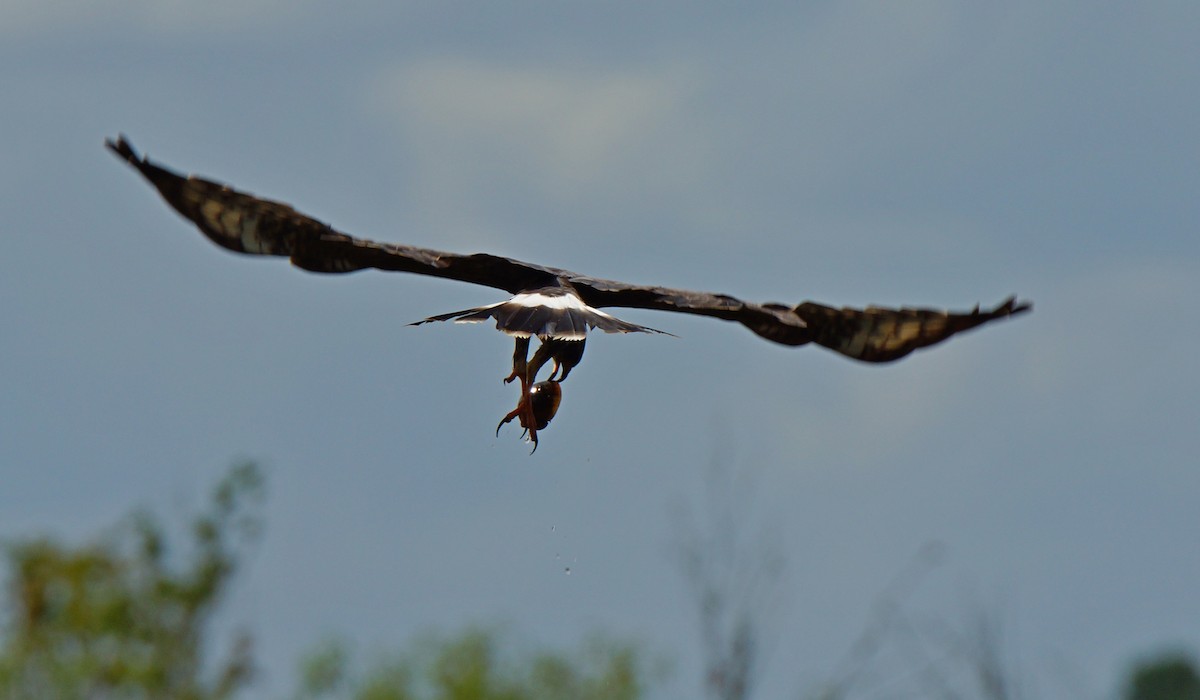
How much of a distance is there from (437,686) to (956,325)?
19201 millimetres

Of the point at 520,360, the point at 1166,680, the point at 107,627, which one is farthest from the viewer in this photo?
the point at 1166,680

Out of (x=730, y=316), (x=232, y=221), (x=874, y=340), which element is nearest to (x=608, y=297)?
(x=730, y=316)

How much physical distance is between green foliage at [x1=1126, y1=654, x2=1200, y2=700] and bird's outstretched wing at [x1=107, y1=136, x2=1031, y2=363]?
2406 inches

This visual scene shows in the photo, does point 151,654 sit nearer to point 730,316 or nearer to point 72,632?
point 72,632

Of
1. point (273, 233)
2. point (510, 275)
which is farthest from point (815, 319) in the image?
point (273, 233)

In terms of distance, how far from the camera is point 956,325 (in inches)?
394

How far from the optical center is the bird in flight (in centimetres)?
875

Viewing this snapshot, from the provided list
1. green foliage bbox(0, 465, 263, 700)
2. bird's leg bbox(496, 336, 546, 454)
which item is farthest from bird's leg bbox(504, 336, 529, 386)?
green foliage bbox(0, 465, 263, 700)

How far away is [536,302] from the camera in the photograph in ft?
30.6

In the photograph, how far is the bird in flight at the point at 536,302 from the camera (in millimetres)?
8750

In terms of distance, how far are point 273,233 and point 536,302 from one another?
1.26 meters

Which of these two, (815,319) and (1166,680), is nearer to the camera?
(815,319)

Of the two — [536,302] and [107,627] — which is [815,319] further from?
[107,627]

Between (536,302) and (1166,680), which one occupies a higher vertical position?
(536,302)
